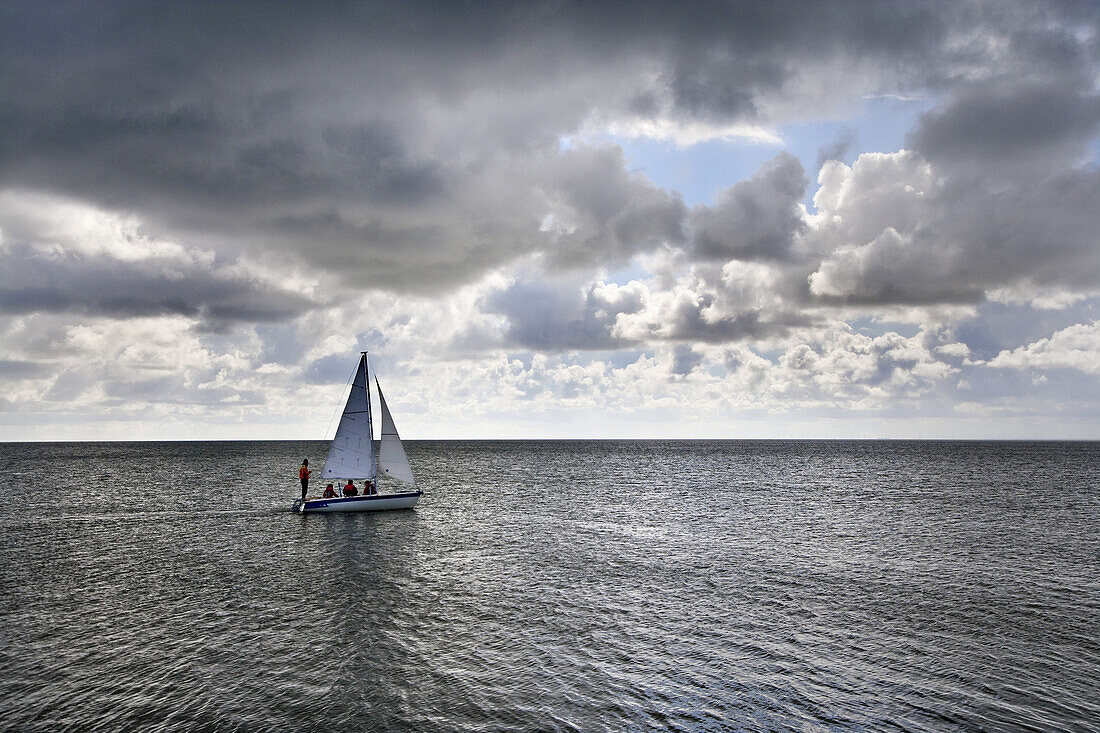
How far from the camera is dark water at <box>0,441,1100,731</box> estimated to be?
1755cm

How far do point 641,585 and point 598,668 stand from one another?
11.6m

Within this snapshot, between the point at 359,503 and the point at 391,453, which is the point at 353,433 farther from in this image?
the point at 359,503

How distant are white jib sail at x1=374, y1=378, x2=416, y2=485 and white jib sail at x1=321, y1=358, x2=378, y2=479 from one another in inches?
53.4

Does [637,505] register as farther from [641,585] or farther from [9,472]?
[9,472]

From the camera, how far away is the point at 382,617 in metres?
26.3

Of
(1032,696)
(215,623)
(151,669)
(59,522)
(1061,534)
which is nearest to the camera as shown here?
(1032,696)

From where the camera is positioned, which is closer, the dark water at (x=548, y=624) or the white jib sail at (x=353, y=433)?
the dark water at (x=548, y=624)

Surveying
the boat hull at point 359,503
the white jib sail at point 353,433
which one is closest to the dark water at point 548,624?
the boat hull at point 359,503

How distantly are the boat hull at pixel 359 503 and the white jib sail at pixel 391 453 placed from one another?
1796 millimetres

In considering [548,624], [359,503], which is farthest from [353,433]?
[548,624]

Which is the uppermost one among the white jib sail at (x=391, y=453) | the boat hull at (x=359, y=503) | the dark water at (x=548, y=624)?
the white jib sail at (x=391, y=453)

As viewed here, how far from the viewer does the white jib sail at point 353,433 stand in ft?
189

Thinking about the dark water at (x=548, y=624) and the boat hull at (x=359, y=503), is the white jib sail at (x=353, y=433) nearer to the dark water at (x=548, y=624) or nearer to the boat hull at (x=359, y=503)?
the boat hull at (x=359, y=503)

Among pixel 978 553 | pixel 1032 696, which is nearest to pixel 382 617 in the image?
pixel 1032 696
